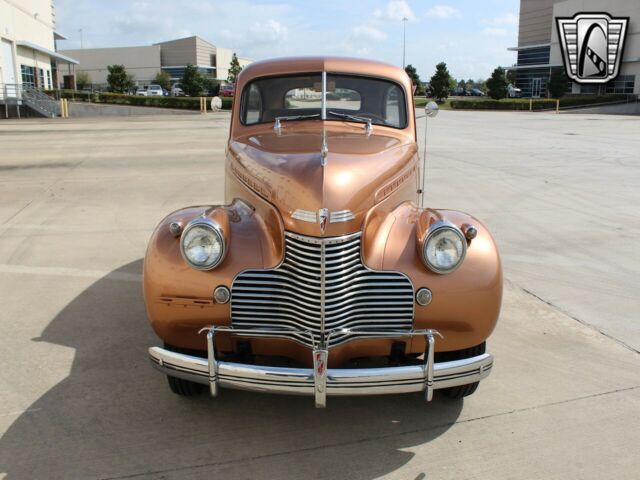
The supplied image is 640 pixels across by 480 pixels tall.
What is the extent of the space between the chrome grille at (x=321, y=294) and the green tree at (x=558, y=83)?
2132 inches

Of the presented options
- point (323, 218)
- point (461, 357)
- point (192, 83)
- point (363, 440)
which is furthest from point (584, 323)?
point (192, 83)

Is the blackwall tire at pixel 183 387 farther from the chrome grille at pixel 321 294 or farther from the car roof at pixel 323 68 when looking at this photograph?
the car roof at pixel 323 68

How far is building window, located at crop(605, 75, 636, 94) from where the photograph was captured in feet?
156

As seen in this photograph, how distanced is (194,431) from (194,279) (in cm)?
86

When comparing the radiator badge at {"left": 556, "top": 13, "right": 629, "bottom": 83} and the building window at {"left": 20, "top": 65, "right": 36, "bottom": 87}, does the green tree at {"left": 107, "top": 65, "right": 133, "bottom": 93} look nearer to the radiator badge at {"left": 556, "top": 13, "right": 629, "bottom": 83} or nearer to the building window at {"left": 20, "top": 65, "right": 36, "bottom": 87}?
the building window at {"left": 20, "top": 65, "right": 36, "bottom": 87}

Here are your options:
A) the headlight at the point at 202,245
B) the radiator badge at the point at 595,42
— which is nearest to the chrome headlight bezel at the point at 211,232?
the headlight at the point at 202,245

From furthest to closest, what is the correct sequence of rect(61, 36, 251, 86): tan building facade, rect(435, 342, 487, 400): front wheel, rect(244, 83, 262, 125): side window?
1. rect(61, 36, 251, 86): tan building facade
2. rect(244, 83, 262, 125): side window
3. rect(435, 342, 487, 400): front wheel

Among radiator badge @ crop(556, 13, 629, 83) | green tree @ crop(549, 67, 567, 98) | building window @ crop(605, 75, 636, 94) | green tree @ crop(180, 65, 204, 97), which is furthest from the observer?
green tree @ crop(180, 65, 204, 97)

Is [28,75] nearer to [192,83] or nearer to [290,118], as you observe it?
[192,83]

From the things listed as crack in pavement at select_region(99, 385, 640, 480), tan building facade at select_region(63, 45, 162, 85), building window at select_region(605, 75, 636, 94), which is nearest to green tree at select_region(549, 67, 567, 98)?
building window at select_region(605, 75, 636, 94)

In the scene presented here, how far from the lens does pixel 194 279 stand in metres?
3.14

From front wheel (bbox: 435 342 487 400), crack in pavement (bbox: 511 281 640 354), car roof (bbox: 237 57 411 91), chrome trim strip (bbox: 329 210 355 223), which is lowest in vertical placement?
crack in pavement (bbox: 511 281 640 354)

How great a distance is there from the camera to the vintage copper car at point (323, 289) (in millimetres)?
Answer: 2902

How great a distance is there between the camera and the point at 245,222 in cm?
339
